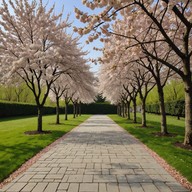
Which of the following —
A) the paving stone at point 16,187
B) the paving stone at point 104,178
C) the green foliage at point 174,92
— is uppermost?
the green foliage at point 174,92

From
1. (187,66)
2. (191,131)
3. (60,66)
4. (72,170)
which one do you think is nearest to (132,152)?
(191,131)

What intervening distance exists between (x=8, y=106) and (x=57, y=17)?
23438 mm

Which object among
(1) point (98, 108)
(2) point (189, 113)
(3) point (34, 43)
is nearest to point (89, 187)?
(2) point (189, 113)

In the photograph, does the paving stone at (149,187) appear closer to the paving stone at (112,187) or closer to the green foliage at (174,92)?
the paving stone at (112,187)

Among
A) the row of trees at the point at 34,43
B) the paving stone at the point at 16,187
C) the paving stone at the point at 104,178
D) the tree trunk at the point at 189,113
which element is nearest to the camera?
the paving stone at the point at 16,187

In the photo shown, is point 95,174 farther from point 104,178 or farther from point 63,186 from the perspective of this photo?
point 63,186

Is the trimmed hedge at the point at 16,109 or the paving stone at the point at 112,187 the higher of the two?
the trimmed hedge at the point at 16,109

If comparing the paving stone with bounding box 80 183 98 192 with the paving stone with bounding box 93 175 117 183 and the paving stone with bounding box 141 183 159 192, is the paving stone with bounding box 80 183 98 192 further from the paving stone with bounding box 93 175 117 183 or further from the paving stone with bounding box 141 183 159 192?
the paving stone with bounding box 141 183 159 192

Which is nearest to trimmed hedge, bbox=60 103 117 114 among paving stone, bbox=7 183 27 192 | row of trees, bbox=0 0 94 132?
row of trees, bbox=0 0 94 132

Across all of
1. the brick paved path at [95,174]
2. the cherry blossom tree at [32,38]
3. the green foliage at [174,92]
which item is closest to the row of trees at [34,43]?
the cherry blossom tree at [32,38]

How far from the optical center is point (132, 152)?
34.4ft

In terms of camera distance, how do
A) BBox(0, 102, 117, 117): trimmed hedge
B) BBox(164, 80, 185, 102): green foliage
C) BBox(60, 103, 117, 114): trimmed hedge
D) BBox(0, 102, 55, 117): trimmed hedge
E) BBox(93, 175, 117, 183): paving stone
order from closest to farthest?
BBox(93, 175, 117, 183): paving stone < BBox(0, 102, 55, 117): trimmed hedge < BBox(0, 102, 117, 117): trimmed hedge < BBox(164, 80, 185, 102): green foliage < BBox(60, 103, 117, 114): trimmed hedge

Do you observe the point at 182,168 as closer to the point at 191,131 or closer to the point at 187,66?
the point at 191,131

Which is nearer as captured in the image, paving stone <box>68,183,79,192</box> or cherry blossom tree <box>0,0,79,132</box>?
paving stone <box>68,183,79,192</box>
